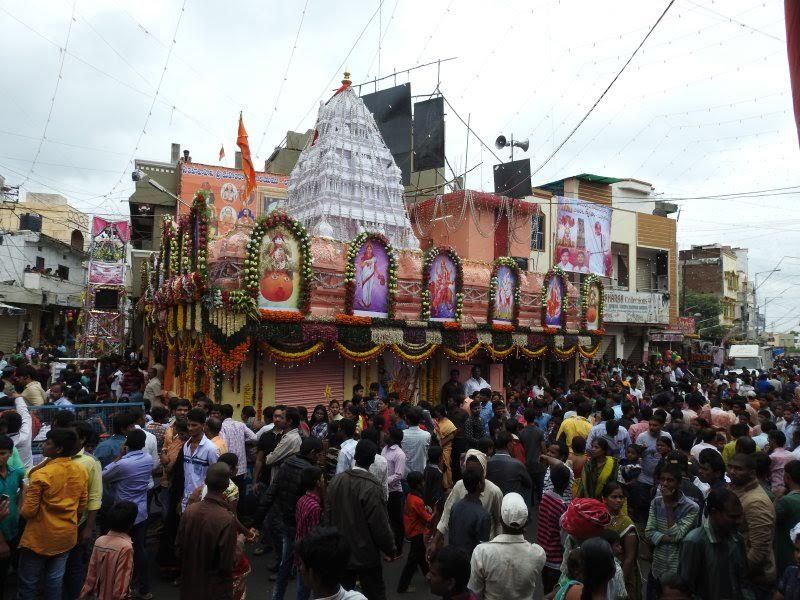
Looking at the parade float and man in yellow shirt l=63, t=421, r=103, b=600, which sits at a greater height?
the parade float

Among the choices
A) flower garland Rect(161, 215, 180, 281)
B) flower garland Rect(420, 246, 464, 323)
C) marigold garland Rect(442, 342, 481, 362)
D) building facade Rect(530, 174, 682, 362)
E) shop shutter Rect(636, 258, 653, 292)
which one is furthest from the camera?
shop shutter Rect(636, 258, 653, 292)

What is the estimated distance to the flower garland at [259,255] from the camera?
40.3 feet

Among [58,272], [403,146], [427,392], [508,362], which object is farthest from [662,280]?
[58,272]

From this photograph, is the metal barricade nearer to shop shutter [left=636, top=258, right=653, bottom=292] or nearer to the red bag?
the red bag

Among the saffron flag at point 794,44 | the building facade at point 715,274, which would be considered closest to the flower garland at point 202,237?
the saffron flag at point 794,44

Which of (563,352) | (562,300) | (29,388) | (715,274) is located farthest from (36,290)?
(715,274)

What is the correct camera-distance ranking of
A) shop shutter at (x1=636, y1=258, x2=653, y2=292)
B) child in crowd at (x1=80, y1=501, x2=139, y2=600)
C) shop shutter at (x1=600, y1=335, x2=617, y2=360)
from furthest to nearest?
shop shutter at (x1=636, y1=258, x2=653, y2=292)
shop shutter at (x1=600, y1=335, x2=617, y2=360)
child in crowd at (x1=80, y1=501, x2=139, y2=600)

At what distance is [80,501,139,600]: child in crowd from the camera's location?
4203 mm

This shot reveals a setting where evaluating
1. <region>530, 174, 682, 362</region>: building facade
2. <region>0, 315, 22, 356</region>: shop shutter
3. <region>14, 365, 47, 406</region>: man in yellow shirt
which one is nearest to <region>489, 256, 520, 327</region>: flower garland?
<region>530, 174, 682, 362</region>: building facade

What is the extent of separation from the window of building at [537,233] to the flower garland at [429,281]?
1157cm

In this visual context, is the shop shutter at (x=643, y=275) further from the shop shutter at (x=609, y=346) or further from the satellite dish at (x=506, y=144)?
the satellite dish at (x=506, y=144)

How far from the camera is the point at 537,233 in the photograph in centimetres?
2731

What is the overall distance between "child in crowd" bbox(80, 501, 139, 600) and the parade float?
7.88m

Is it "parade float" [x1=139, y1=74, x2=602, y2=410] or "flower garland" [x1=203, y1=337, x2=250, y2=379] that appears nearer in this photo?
"flower garland" [x1=203, y1=337, x2=250, y2=379]
